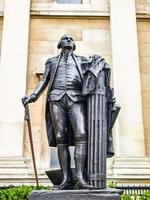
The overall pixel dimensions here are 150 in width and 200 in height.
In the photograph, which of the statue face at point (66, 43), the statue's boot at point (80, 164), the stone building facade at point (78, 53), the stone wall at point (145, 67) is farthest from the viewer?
the stone wall at point (145, 67)

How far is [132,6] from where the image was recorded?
47.5 feet

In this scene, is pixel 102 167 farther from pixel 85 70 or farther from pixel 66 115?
pixel 85 70

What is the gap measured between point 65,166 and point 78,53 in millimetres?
9151

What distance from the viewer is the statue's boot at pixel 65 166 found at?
17.7ft

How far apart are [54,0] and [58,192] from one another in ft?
39.1

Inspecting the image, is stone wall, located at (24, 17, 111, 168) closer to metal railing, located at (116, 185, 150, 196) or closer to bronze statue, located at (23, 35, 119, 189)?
metal railing, located at (116, 185, 150, 196)

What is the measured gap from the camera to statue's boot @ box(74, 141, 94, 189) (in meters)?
5.19

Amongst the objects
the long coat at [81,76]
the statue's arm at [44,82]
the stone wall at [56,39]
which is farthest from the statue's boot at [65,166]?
the stone wall at [56,39]

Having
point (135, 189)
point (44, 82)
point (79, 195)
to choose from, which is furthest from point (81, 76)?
point (135, 189)

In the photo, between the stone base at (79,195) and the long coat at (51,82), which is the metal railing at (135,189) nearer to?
the long coat at (51,82)

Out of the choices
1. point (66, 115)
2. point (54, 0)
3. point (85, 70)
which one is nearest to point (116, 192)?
point (66, 115)

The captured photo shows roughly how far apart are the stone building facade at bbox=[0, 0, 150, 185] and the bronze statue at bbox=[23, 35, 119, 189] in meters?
6.63

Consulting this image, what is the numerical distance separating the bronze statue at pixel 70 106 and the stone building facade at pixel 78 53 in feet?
21.7

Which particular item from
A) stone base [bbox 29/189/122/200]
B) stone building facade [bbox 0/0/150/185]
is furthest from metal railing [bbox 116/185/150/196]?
stone base [bbox 29/189/122/200]
